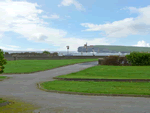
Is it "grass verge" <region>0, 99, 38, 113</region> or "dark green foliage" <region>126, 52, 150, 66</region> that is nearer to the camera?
"grass verge" <region>0, 99, 38, 113</region>

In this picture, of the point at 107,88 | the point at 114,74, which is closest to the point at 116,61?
the point at 114,74

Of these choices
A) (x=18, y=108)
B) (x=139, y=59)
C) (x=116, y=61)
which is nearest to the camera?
(x=18, y=108)

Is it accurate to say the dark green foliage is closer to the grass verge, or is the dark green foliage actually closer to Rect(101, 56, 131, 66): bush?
Rect(101, 56, 131, 66): bush

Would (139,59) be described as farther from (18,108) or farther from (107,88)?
(18,108)

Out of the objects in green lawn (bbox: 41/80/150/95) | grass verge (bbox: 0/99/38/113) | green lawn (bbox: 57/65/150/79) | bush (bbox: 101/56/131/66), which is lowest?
grass verge (bbox: 0/99/38/113)

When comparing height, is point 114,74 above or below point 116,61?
below

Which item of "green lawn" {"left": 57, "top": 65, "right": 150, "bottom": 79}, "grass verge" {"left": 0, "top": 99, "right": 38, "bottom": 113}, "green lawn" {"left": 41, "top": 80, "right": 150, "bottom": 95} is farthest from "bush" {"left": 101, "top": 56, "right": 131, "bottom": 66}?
"grass verge" {"left": 0, "top": 99, "right": 38, "bottom": 113}

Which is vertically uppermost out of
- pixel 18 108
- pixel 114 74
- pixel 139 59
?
pixel 139 59

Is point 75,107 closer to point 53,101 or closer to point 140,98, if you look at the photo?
point 53,101

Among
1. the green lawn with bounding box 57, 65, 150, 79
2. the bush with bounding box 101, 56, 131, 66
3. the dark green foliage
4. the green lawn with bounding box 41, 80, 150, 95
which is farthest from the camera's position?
the bush with bounding box 101, 56, 131, 66

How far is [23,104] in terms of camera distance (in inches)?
342

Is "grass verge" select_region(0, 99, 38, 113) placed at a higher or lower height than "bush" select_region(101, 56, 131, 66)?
lower

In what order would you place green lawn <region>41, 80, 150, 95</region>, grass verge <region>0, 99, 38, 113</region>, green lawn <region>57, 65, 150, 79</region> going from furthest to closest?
green lawn <region>57, 65, 150, 79</region> < green lawn <region>41, 80, 150, 95</region> < grass verge <region>0, 99, 38, 113</region>

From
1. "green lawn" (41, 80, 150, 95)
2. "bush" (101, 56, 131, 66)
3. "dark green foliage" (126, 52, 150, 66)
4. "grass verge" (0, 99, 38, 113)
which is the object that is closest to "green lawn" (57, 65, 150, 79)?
"green lawn" (41, 80, 150, 95)
